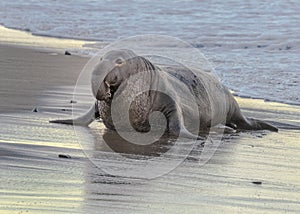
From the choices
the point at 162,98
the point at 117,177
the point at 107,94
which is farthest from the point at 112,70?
the point at 117,177

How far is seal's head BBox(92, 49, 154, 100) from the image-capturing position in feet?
20.0

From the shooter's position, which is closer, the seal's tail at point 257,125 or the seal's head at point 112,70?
the seal's head at point 112,70

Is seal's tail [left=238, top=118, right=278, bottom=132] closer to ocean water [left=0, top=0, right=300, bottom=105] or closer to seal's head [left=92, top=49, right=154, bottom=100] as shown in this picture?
seal's head [left=92, top=49, right=154, bottom=100]

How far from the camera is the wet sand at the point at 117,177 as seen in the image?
13.4 feet

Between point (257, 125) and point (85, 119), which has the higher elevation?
point (85, 119)

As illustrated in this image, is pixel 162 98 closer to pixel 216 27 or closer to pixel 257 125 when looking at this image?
pixel 257 125

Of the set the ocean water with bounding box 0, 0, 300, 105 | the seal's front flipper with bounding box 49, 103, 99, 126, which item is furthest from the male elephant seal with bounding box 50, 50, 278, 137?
the ocean water with bounding box 0, 0, 300, 105

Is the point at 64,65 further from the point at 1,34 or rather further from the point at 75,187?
the point at 75,187

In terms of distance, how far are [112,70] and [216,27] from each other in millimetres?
12031

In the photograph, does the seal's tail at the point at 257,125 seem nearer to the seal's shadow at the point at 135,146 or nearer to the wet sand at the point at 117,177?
the wet sand at the point at 117,177

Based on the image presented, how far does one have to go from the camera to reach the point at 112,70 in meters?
6.23

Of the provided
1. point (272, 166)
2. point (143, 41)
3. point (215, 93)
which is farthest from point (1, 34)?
point (272, 166)

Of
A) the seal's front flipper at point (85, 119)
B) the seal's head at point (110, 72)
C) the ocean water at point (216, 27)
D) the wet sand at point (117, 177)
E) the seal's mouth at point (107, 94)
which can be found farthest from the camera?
the ocean water at point (216, 27)

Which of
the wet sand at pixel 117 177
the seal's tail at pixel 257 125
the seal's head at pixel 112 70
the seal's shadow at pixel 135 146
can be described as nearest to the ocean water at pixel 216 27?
the seal's tail at pixel 257 125
